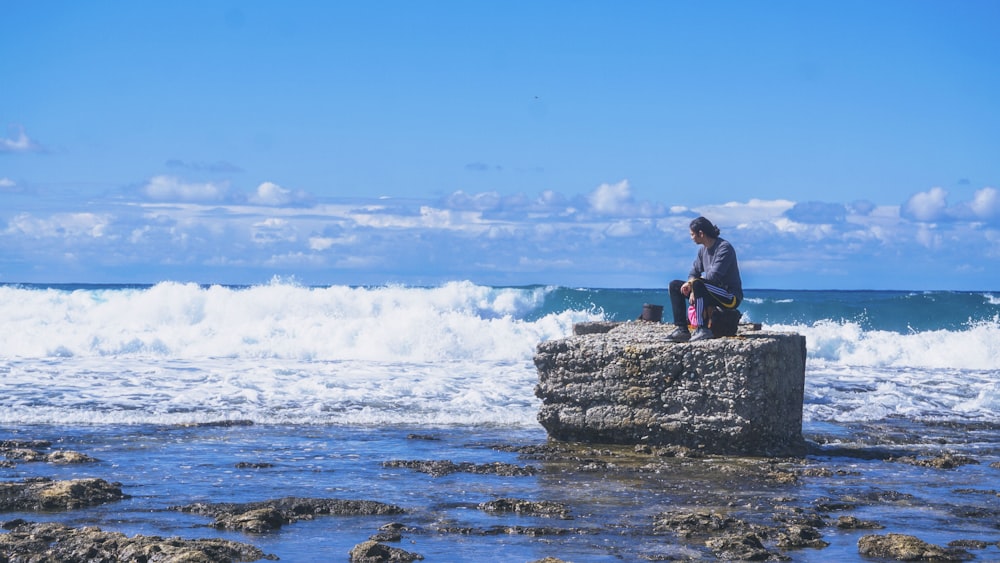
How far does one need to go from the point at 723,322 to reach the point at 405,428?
4.10m

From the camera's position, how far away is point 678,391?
10836 mm

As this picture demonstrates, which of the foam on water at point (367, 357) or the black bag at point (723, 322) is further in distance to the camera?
the foam on water at point (367, 357)

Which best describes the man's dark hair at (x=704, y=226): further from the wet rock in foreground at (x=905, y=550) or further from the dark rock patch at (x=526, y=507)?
the wet rock in foreground at (x=905, y=550)

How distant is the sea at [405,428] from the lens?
721 cm

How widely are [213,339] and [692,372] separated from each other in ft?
54.6

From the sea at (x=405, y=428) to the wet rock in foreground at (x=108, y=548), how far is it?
321 mm

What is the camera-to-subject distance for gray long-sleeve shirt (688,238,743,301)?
11.1m

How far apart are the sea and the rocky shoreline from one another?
3.7 inches

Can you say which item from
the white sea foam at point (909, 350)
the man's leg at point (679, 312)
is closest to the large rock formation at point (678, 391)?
the man's leg at point (679, 312)

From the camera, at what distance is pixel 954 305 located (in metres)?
45.1

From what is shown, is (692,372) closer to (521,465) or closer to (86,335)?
(521,465)

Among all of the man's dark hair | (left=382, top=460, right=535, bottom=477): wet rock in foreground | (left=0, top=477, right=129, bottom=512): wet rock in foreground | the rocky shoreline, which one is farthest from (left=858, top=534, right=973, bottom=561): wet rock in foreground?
(left=0, top=477, right=129, bottom=512): wet rock in foreground

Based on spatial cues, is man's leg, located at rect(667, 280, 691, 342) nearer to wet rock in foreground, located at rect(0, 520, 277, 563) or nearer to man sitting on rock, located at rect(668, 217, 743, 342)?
man sitting on rock, located at rect(668, 217, 743, 342)

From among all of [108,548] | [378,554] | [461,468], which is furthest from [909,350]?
[108,548]
